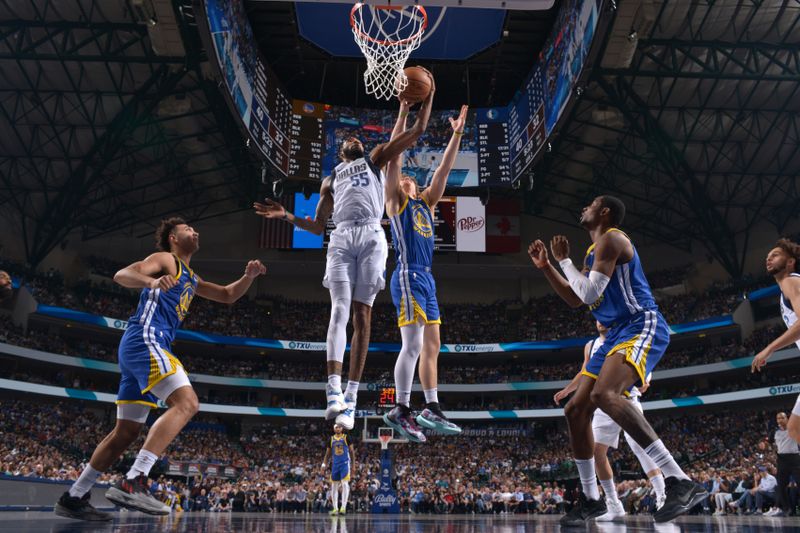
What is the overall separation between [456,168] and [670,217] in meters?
15.2

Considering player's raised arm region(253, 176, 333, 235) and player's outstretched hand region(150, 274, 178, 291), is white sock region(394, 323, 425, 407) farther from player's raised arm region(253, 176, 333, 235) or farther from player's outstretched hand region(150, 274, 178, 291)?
player's outstretched hand region(150, 274, 178, 291)

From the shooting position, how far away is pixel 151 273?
551 centimetres

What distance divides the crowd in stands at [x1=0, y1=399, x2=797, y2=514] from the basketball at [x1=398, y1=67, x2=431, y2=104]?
12321 mm

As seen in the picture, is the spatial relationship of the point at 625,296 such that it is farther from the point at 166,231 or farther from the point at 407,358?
the point at 166,231

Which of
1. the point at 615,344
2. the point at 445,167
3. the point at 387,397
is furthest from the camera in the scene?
the point at 387,397

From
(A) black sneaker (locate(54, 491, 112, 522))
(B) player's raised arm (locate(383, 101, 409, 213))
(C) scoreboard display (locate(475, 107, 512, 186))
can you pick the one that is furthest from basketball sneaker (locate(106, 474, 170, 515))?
(C) scoreboard display (locate(475, 107, 512, 186))

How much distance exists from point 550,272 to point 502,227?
24651 mm

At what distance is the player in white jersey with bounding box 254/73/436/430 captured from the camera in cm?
596

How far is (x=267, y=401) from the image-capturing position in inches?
1430

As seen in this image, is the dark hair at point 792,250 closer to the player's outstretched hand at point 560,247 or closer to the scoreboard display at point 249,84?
the player's outstretched hand at point 560,247

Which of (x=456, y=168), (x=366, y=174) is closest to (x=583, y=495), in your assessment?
(x=366, y=174)

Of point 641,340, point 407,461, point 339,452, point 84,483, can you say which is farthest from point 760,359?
point 407,461

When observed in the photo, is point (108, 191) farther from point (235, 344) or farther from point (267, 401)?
point (267, 401)

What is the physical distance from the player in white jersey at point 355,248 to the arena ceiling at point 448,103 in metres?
10.5
